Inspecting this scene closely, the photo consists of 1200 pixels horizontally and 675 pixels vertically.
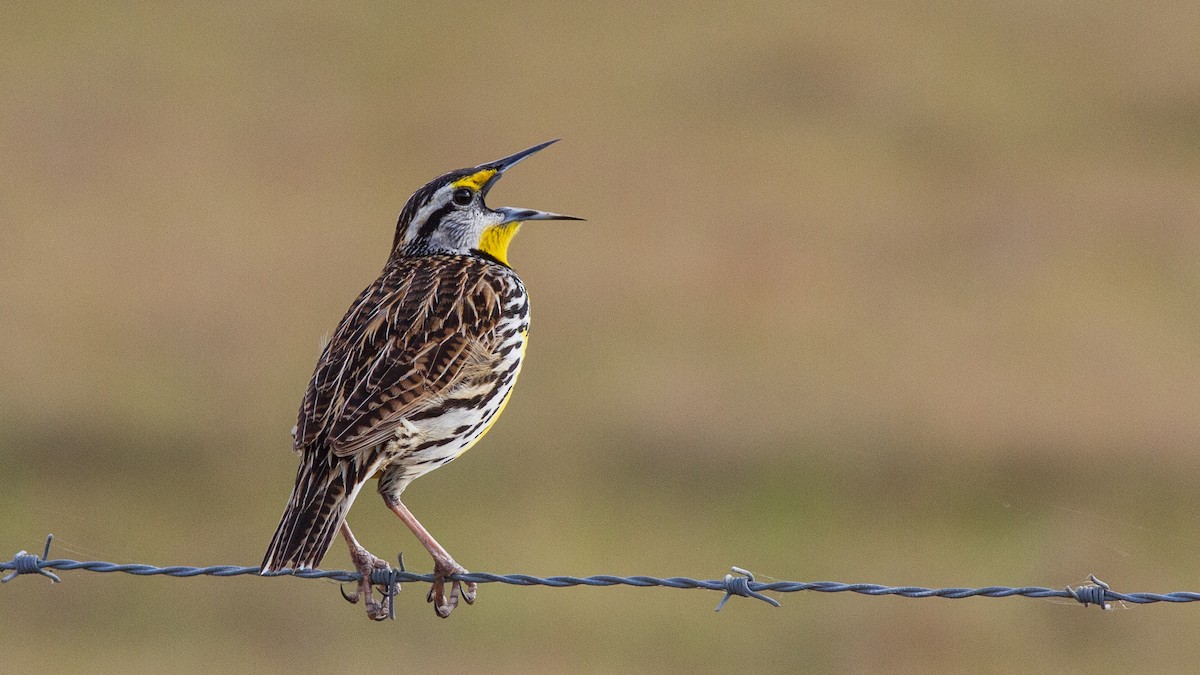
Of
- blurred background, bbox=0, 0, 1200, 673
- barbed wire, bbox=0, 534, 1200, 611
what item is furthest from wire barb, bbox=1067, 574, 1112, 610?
blurred background, bbox=0, 0, 1200, 673

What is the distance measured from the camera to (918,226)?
70.9ft

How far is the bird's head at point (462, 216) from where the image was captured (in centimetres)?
698

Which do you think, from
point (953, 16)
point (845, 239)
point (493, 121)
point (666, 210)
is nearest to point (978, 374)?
point (845, 239)

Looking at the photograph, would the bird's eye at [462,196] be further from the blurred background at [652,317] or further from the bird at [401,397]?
the blurred background at [652,317]

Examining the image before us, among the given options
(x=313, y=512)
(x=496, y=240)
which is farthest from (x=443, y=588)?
(x=496, y=240)

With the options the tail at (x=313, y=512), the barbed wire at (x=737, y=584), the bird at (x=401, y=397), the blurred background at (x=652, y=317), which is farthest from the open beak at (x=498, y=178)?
the blurred background at (x=652, y=317)

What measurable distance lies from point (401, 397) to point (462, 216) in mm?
1231

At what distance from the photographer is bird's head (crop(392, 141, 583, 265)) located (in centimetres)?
698

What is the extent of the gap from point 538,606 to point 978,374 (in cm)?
588

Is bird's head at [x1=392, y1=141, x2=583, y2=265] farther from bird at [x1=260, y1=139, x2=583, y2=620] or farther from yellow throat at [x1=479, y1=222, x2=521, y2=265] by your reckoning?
bird at [x1=260, y1=139, x2=583, y2=620]

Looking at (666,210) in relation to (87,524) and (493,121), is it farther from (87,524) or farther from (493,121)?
(87,524)

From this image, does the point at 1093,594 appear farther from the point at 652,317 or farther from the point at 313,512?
the point at 652,317

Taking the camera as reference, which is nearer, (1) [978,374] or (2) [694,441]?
(2) [694,441]

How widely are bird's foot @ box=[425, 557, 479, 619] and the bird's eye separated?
144 cm
